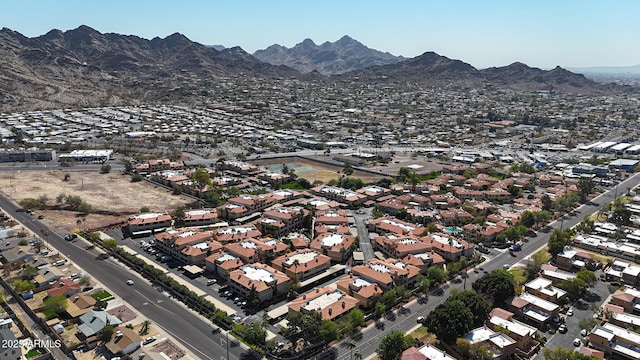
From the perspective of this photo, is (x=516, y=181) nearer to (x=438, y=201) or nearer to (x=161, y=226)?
(x=438, y=201)

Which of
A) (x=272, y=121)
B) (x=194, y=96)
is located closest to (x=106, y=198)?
(x=272, y=121)

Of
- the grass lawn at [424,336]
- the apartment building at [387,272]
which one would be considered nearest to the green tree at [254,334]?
the grass lawn at [424,336]

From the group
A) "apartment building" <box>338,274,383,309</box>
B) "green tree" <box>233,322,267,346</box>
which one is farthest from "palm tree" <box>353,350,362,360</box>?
"green tree" <box>233,322,267,346</box>

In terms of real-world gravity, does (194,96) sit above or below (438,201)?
above

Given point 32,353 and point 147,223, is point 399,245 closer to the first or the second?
point 147,223

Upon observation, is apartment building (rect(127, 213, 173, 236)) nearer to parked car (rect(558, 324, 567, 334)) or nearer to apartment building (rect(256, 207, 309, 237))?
apartment building (rect(256, 207, 309, 237))

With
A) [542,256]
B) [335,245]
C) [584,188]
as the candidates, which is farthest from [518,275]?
[584,188]

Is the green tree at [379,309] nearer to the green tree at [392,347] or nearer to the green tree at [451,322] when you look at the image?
the green tree at [451,322]
